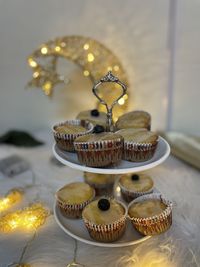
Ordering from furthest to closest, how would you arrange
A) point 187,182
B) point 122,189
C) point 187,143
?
point 187,143 → point 187,182 → point 122,189

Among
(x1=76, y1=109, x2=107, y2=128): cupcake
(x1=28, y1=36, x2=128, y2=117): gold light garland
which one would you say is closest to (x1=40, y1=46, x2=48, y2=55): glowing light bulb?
(x1=28, y1=36, x2=128, y2=117): gold light garland

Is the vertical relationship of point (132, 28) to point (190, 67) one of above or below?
above

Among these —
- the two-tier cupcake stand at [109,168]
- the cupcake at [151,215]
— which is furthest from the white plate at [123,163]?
the cupcake at [151,215]

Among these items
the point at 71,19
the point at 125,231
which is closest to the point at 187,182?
the point at 125,231

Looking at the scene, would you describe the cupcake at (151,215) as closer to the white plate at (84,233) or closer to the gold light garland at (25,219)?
the white plate at (84,233)

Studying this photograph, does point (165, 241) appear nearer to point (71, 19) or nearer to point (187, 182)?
point (187, 182)

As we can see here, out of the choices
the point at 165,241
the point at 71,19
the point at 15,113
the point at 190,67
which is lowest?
the point at 165,241
